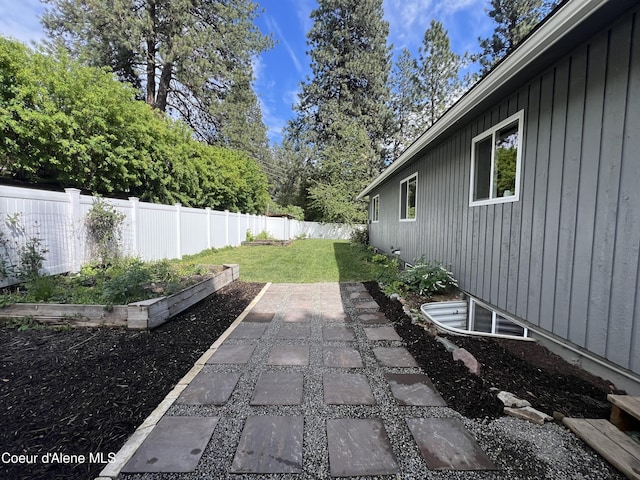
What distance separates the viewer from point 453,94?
18.6 m

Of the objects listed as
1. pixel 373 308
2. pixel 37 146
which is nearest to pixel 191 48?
pixel 37 146

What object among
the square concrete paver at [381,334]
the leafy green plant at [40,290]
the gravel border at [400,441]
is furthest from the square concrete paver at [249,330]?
the leafy green plant at [40,290]

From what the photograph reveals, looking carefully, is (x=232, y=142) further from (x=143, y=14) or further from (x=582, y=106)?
(x=582, y=106)

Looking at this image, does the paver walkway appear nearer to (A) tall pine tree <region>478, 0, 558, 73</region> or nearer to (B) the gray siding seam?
(B) the gray siding seam

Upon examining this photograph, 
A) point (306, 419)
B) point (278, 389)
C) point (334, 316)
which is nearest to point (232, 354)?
point (278, 389)

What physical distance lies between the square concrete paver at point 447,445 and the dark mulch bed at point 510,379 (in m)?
0.21

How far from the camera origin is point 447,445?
1.57m

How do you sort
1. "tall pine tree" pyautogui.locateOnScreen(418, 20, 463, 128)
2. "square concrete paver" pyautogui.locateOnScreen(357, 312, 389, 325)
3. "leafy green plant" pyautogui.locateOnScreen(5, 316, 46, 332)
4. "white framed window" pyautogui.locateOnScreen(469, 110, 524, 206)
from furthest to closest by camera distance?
"tall pine tree" pyautogui.locateOnScreen(418, 20, 463, 128)
"square concrete paver" pyautogui.locateOnScreen(357, 312, 389, 325)
"leafy green plant" pyautogui.locateOnScreen(5, 316, 46, 332)
"white framed window" pyautogui.locateOnScreen(469, 110, 524, 206)

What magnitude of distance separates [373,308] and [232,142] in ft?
46.4

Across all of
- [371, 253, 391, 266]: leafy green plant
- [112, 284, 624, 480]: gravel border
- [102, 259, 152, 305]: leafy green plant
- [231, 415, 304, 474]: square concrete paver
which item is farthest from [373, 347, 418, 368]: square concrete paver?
[371, 253, 391, 266]: leafy green plant

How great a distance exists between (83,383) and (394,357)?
2.66 meters

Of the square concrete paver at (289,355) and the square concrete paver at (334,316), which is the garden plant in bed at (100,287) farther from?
the square concrete paver at (334,316)

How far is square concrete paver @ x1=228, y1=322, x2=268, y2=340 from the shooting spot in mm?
3180

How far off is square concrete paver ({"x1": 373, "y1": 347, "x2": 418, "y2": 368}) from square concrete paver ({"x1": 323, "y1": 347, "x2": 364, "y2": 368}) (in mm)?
209
